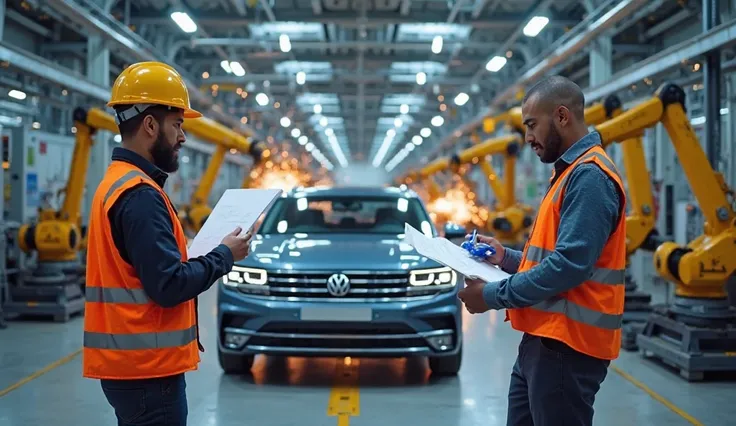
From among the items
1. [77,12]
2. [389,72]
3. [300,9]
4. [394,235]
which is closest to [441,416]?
[394,235]

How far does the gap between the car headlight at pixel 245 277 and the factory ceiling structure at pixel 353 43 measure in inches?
173

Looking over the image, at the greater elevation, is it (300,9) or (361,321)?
(300,9)

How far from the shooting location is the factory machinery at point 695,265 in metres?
6.54

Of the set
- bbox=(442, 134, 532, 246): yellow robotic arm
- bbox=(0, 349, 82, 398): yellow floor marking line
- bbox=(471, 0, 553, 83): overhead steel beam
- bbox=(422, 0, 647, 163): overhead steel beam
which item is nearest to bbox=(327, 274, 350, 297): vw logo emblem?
bbox=(0, 349, 82, 398): yellow floor marking line

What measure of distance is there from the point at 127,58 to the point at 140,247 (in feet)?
43.0

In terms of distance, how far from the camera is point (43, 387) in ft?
19.9

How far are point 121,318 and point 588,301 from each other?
145 centimetres

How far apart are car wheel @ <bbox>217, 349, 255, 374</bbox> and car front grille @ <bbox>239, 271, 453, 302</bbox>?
0.76 meters

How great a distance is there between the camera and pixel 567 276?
2424 millimetres

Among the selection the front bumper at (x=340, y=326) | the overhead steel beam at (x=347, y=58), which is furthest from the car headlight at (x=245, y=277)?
the overhead steel beam at (x=347, y=58)

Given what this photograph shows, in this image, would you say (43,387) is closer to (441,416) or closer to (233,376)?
(233,376)

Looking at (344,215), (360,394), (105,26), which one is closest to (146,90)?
(360,394)

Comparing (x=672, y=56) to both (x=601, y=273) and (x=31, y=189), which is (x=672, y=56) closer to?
(x=601, y=273)

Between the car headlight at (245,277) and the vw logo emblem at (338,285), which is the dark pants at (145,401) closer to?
the vw logo emblem at (338,285)
